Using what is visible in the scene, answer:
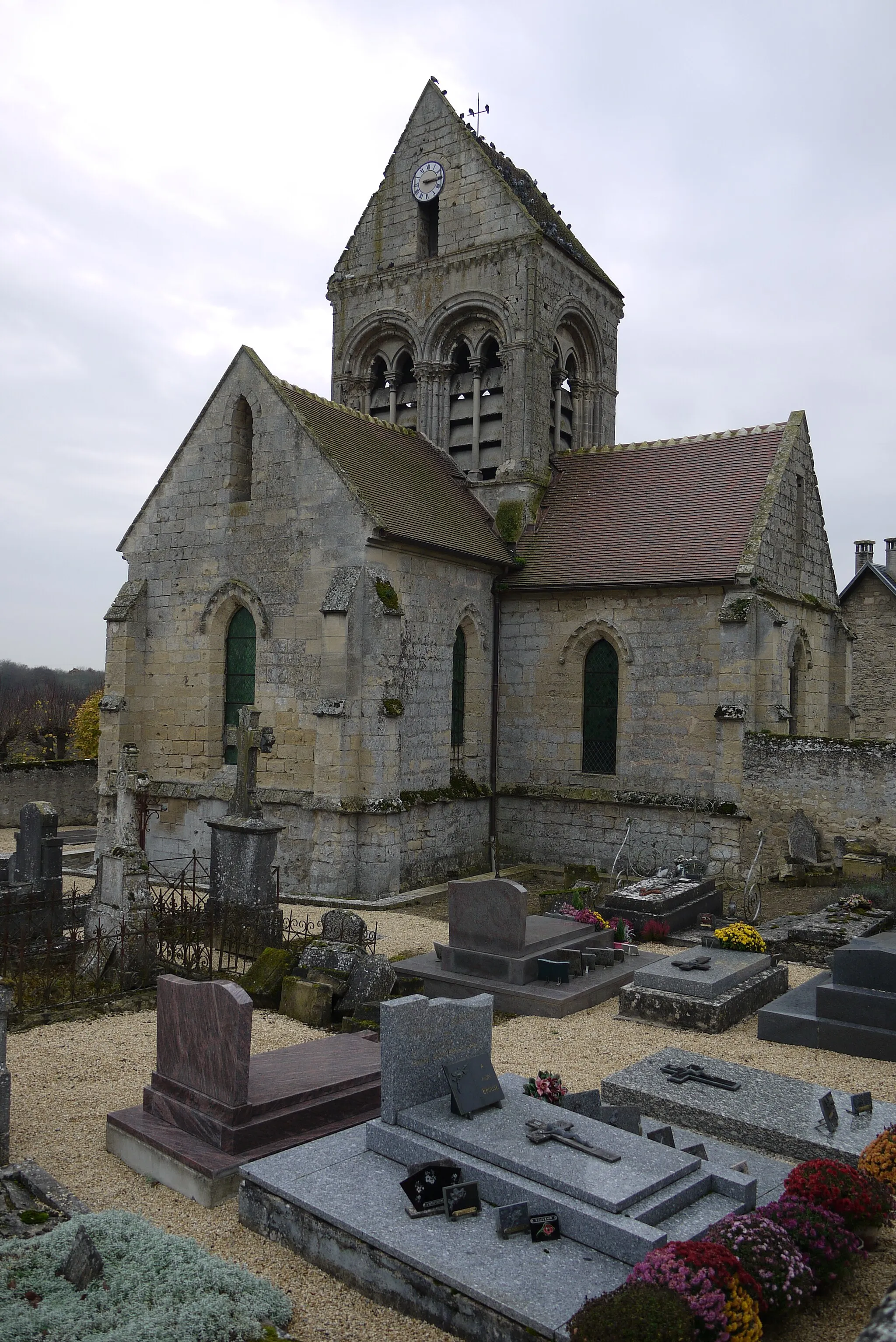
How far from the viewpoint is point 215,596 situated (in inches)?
743

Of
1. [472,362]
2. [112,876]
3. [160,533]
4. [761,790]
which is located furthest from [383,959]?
[472,362]

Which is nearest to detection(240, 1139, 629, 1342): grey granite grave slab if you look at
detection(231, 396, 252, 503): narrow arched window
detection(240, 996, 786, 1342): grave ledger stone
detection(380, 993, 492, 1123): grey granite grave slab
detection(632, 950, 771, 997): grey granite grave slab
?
detection(240, 996, 786, 1342): grave ledger stone

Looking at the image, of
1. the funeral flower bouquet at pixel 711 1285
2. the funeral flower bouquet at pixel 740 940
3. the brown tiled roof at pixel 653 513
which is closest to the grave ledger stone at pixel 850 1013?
the funeral flower bouquet at pixel 740 940

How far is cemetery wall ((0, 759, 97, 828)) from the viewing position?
2517 centimetres

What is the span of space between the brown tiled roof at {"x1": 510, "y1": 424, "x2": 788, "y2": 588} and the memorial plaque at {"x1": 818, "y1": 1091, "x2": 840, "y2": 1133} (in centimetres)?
1153

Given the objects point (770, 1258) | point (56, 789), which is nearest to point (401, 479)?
point (56, 789)

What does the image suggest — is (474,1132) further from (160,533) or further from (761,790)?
(160,533)

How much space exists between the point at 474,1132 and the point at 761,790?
11994 millimetres

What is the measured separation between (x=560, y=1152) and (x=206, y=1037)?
259 cm

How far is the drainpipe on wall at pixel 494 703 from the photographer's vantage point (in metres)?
20.2

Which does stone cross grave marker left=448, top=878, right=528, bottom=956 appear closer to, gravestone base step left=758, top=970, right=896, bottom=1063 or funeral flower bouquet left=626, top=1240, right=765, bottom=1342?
gravestone base step left=758, top=970, right=896, bottom=1063

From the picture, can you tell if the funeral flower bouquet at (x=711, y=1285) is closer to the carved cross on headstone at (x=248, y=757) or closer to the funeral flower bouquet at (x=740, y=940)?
Answer: the funeral flower bouquet at (x=740, y=940)

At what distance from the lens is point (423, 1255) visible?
5.25 metres

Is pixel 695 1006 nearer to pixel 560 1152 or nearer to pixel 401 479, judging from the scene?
pixel 560 1152
